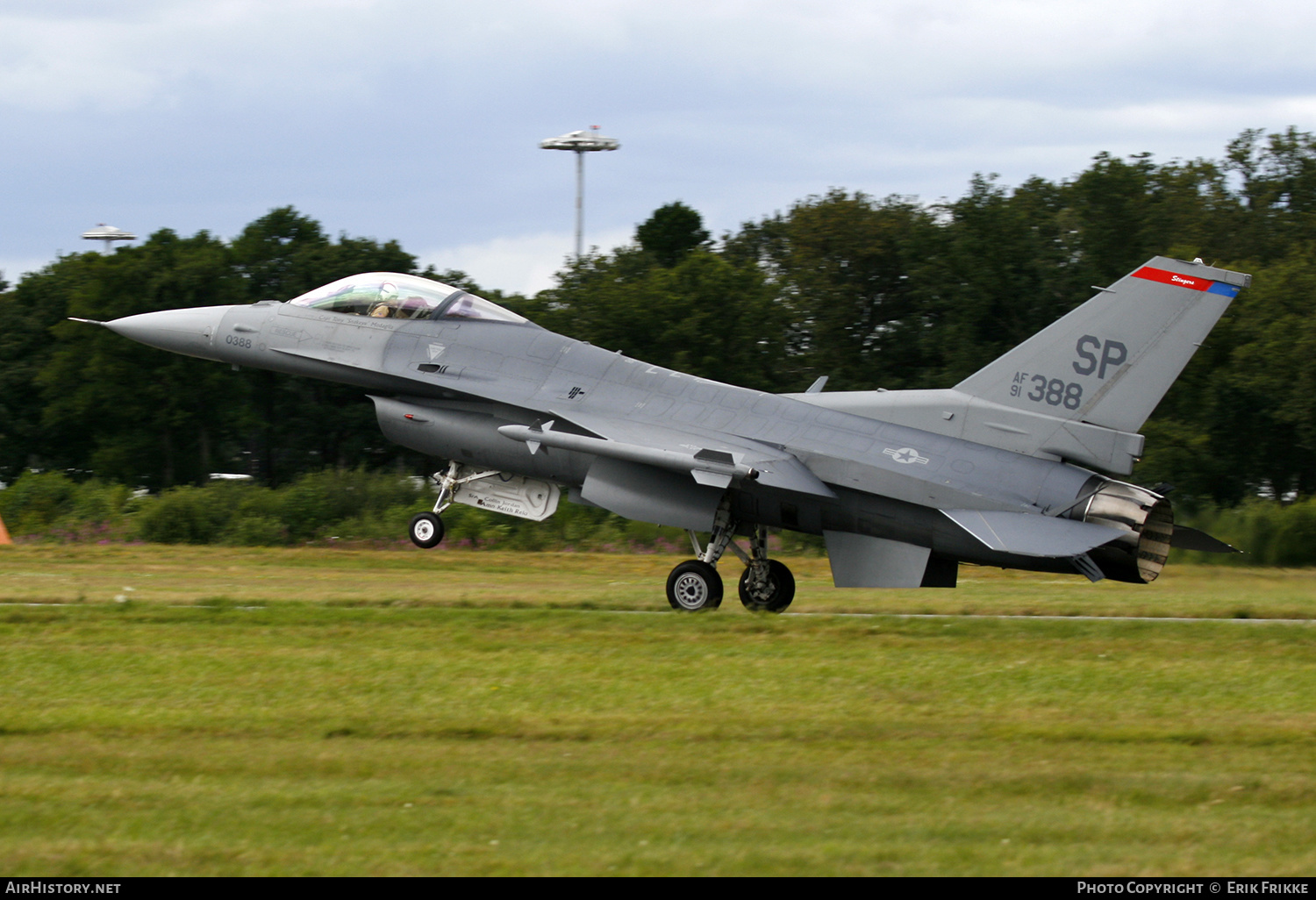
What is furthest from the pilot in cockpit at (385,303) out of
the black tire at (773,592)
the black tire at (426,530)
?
the black tire at (773,592)

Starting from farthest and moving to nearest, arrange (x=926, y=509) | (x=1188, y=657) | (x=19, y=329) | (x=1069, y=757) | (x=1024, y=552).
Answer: (x=19, y=329) → (x=926, y=509) → (x=1024, y=552) → (x=1188, y=657) → (x=1069, y=757)

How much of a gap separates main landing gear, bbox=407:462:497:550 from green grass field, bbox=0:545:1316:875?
1.02 meters

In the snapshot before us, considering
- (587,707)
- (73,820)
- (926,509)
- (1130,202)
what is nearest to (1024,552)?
(926,509)

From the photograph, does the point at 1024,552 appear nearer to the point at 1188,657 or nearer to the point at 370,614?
the point at 1188,657

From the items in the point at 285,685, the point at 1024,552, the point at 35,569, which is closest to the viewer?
the point at 285,685

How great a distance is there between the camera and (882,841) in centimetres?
743

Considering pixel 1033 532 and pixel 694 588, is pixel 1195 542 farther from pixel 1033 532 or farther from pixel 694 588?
pixel 694 588

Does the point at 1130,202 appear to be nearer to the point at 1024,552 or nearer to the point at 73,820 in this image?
the point at 1024,552

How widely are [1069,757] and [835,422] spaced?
723 cm

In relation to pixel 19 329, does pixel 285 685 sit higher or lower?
lower

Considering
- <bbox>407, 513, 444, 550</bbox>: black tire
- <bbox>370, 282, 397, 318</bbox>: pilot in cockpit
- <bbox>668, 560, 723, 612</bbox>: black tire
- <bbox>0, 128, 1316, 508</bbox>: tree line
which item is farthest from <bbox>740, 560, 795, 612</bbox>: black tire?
<bbox>0, 128, 1316, 508</bbox>: tree line

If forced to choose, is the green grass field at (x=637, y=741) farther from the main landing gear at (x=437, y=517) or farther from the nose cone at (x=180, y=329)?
the nose cone at (x=180, y=329)

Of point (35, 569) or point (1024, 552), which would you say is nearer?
point (1024, 552)

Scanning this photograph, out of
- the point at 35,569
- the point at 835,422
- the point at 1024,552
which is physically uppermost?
the point at 835,422
